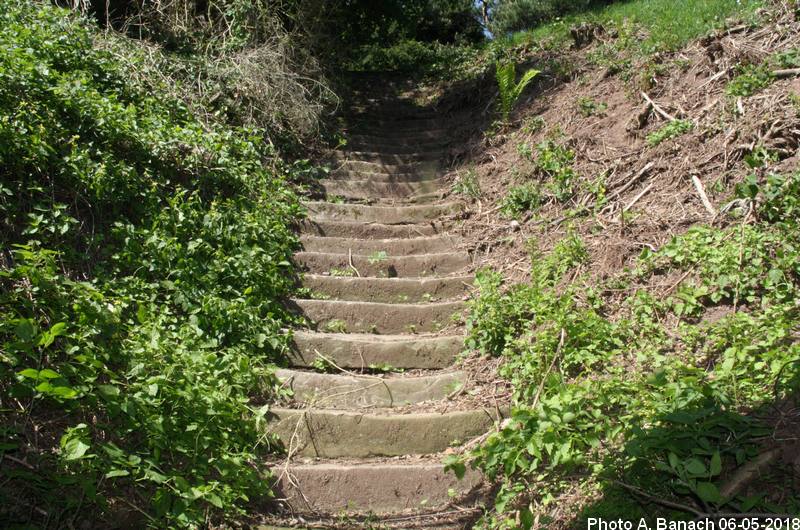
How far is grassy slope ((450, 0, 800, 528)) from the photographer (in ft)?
10.1

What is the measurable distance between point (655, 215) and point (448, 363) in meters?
2.16

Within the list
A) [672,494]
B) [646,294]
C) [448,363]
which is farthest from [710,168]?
[672,494]

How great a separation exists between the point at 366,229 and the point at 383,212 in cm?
47

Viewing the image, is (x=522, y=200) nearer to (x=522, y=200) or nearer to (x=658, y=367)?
(x=522, y=200)

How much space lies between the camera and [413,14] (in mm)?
12547

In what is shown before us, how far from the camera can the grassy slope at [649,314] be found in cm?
308

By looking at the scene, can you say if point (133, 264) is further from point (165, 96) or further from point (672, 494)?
point (672, 494)

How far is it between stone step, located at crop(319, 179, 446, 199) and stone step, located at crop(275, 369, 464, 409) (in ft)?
10.6

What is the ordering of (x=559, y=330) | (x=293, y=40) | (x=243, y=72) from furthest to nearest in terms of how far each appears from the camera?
(x=293, y=40) → (x=243, y=72) → (x=559, y=330)

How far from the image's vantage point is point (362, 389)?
4555mm

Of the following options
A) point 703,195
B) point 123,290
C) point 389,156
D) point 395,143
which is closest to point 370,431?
point 123,290

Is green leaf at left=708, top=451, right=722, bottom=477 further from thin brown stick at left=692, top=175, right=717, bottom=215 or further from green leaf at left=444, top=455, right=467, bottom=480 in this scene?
thin brown stick at left=692, top=175, right=717, bottom=215

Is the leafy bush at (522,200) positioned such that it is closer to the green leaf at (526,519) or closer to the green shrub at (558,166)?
the green shrub at (558,166)

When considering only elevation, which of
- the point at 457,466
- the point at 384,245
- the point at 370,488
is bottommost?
the point at 370,488
